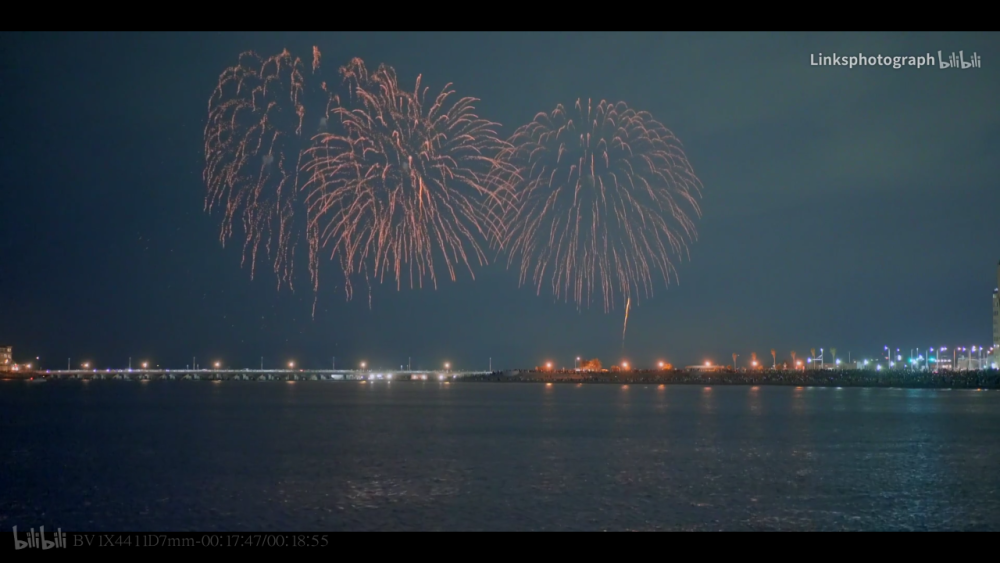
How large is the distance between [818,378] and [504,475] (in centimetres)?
15454

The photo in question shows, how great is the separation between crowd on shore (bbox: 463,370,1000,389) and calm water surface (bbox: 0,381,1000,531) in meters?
89.0

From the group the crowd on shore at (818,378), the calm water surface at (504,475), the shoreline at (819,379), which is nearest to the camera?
the calm water surface at (504,475)

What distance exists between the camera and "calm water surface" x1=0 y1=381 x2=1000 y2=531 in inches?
923

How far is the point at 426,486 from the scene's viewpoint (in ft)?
93.6

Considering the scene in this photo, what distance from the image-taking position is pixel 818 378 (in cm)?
17162

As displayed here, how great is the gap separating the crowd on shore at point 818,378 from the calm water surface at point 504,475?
88983mm

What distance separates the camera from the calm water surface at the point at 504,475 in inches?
923
